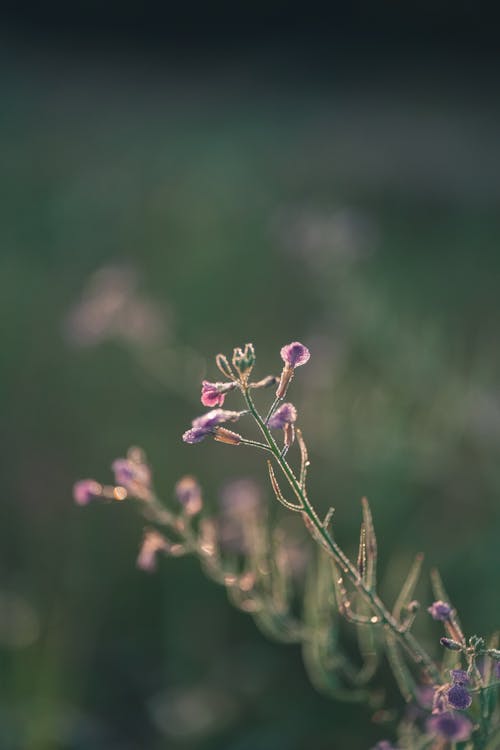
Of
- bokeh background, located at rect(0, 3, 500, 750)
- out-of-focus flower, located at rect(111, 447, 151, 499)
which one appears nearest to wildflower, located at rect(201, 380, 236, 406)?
out-of-focus flower, located at rect(111, 447, 151, 499)

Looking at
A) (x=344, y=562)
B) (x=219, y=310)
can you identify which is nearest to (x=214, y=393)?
(x=344, y=562)

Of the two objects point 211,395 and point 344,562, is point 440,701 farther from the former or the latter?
point 211,395

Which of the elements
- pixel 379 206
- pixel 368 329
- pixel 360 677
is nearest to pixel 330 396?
pixel 368 329

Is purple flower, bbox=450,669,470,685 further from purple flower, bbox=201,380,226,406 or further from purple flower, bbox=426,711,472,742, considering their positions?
purple flower, bbox=201,380,226,406

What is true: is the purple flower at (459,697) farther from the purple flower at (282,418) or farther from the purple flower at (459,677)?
the purple flower at (282,418)

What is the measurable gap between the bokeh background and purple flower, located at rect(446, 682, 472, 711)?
3.28 feet

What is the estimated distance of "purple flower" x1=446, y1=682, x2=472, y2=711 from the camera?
69cm

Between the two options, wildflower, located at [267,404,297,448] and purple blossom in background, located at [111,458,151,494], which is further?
purple blossom in background, located at [111,458,151,494]

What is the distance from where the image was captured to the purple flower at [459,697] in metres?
0.69

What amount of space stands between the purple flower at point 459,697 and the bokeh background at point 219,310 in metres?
1.00

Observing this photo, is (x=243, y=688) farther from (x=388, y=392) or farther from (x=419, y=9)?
(x=419, y=9)

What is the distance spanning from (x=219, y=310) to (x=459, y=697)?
2.44m

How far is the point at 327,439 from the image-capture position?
1.88 m

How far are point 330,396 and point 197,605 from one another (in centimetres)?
61
